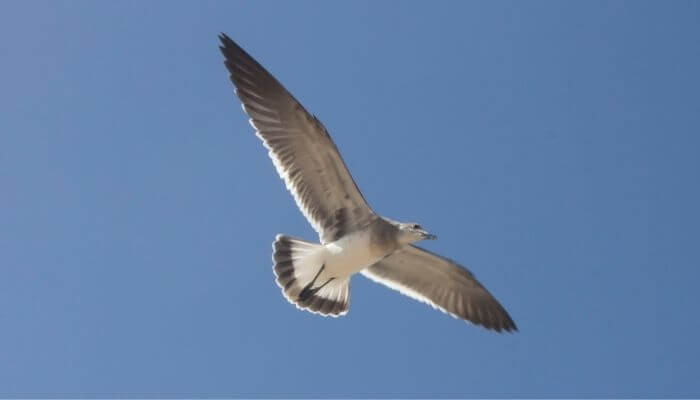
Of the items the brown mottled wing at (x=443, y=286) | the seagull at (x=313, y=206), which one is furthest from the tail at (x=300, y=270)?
the brown mottled wing at (x=443, y=286)

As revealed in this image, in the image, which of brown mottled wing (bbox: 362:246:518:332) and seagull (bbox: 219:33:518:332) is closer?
seagull (bbox: 219:33:518:332)

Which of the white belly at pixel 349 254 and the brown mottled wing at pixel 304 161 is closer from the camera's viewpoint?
the white belly at pixel 349 254

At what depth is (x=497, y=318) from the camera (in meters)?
11.9

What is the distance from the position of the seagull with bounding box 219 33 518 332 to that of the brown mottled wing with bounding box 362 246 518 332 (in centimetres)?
58

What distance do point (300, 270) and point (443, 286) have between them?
1997 mm

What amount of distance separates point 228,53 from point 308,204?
66.3 inches

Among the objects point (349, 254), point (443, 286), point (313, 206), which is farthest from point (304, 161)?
point (443, 286)

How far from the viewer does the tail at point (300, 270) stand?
1048cm

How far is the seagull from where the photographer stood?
10430 millimetres

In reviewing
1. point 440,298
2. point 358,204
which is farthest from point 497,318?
point 358,204

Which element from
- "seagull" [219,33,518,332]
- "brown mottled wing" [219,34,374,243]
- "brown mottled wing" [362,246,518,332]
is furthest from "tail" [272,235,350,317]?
"brown mottled wing" [362,246,518,332]

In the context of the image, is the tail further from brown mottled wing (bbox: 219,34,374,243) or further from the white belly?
brown mottled wing (bbox: 219,34,374,243)

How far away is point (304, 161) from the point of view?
10.7 m

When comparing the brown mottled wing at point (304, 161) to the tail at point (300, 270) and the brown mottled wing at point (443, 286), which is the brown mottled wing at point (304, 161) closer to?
the tail at point (300, 270)
